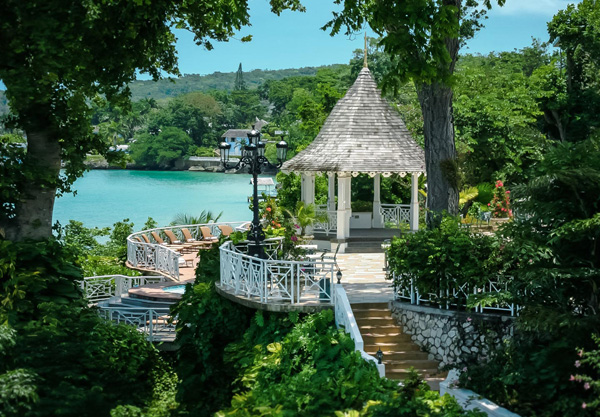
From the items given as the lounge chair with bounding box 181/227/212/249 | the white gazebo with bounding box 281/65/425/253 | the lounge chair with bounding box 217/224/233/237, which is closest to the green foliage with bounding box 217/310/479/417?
the white gazebo with bounding box 281/65/425/253

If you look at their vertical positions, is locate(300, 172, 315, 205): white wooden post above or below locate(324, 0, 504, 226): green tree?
below

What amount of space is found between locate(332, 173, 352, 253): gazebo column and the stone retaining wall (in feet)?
28.1

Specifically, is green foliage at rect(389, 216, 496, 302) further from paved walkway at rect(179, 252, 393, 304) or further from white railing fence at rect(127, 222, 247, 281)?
white railing fence at rect(127, 222, 247, 281)

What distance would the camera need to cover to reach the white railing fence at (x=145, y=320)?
17.5m

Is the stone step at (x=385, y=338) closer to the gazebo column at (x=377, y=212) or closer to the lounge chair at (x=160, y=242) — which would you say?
the gazebo column at (x=377, y=212)

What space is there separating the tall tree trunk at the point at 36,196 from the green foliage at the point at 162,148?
325ft

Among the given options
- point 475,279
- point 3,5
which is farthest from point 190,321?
point 3,5

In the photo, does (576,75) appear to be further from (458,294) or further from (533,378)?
(533,378)

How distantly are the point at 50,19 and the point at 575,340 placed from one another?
9.50 m

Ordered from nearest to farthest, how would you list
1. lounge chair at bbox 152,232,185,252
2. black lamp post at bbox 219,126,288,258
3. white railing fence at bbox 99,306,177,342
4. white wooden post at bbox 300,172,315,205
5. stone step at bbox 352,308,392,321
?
stone step at bbox 352,308,392,321 → black lamp post at bbox 219,126,288,258 → white railing fence at bbox 99,306,177,342 → white wooden post at bbox 300,172,315,205 → lounge chair at bbox 152,232,185,252

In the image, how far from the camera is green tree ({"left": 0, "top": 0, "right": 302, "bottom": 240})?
13.4 meters

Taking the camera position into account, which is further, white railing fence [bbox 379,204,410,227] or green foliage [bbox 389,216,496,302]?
white railing fence [bbox 379,204,410,227]

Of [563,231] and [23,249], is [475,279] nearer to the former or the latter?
[563,231]

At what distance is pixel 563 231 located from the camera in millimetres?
11289
